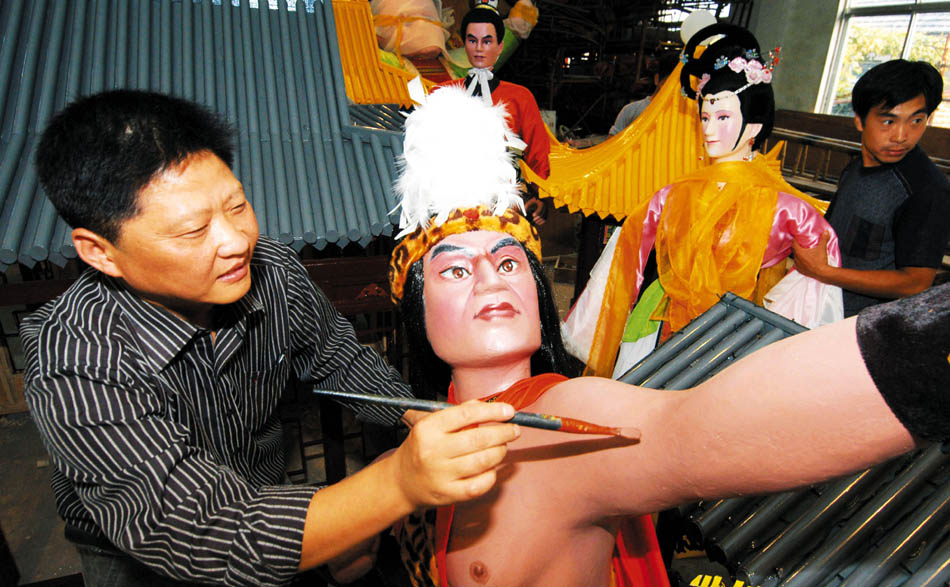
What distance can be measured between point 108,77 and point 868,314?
2.83 m

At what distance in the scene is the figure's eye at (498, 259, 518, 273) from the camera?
1488mm

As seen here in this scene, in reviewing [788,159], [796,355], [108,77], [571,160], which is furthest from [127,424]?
[788,159]

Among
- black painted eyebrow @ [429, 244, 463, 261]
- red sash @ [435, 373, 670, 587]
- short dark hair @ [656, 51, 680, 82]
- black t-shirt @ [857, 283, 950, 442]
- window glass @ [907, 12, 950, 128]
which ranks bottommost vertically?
red sash @ [435, 373, 670, 587]

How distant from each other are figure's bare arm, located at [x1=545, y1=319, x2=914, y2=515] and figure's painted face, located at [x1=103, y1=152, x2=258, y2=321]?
95 centimetres

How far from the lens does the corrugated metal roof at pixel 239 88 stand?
2.05 meters

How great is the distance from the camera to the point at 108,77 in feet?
7.43

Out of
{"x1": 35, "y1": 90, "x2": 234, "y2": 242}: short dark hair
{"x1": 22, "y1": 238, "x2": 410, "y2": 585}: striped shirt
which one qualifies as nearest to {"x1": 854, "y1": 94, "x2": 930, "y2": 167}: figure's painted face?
{"x1": 22, "y1": 238, "x2": 410, "y2": 585}: striped shirt

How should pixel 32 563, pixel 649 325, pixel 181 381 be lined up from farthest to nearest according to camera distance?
pixel 32 563 < pixel 649 325 < pixel 181 381

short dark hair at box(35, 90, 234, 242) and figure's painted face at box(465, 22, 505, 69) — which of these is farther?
figure's painted face at box(465, 22, 505, 69)

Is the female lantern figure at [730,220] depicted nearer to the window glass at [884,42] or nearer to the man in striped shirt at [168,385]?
the man in striped shirt at [168,385]

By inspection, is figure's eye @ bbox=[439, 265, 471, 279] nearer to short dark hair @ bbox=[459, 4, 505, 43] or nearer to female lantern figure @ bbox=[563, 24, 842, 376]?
female lantern figure @ bbox=[563, 24, 842, 376]

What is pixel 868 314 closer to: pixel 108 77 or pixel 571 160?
pixel 108 77

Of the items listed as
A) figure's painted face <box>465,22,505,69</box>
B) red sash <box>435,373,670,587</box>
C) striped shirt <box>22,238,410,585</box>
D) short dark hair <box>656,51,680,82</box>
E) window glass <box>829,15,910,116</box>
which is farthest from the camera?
window glass <box>829,15,910,116</box>

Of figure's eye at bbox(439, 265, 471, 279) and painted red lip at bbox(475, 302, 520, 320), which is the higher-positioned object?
figure's eye at bbox(439, 265, 471, 279)
